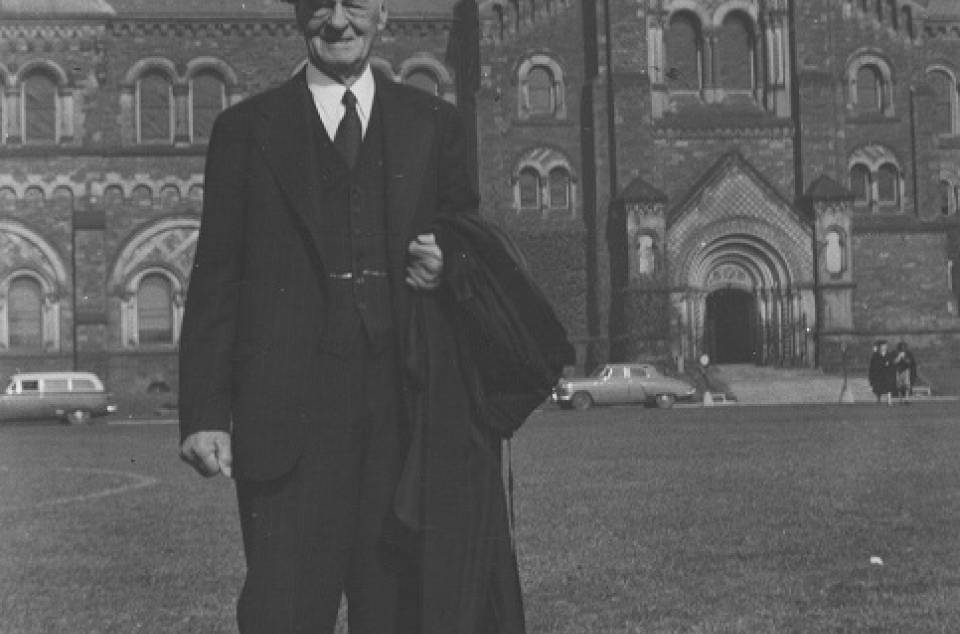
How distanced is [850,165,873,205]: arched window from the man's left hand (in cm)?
4194

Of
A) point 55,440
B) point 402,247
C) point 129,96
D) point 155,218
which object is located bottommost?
point 55,440

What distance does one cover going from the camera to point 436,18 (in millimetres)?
44969

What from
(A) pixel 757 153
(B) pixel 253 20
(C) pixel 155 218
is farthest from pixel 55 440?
(A) pixel 757 153

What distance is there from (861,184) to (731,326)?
5.60 m

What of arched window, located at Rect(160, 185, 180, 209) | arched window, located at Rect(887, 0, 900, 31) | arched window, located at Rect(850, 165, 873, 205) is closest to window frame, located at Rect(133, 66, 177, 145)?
arched window, located at Rect(160, 185, 180, 209)

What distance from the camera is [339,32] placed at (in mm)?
4602

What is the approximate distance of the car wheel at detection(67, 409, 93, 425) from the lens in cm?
3584

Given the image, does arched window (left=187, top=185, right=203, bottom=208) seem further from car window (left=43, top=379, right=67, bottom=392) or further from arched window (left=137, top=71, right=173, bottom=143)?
car window (left=43, top=379, right=67, bottom=392)

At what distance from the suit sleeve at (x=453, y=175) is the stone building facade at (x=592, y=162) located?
123 feet

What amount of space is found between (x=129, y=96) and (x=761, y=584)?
3828 centimetres

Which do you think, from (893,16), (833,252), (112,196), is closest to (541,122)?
(833,252)

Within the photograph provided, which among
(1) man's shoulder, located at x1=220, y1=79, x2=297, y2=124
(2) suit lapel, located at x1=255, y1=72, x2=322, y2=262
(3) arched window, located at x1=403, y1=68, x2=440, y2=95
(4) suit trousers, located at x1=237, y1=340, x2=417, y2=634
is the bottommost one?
(4) suit trousers, located at x1=237, y1=340, x2=417, y2=634

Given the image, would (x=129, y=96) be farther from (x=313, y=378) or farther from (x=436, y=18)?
(x=313, y=378)

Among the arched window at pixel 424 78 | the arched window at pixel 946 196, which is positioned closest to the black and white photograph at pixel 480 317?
the arched window at pixel 424 78
